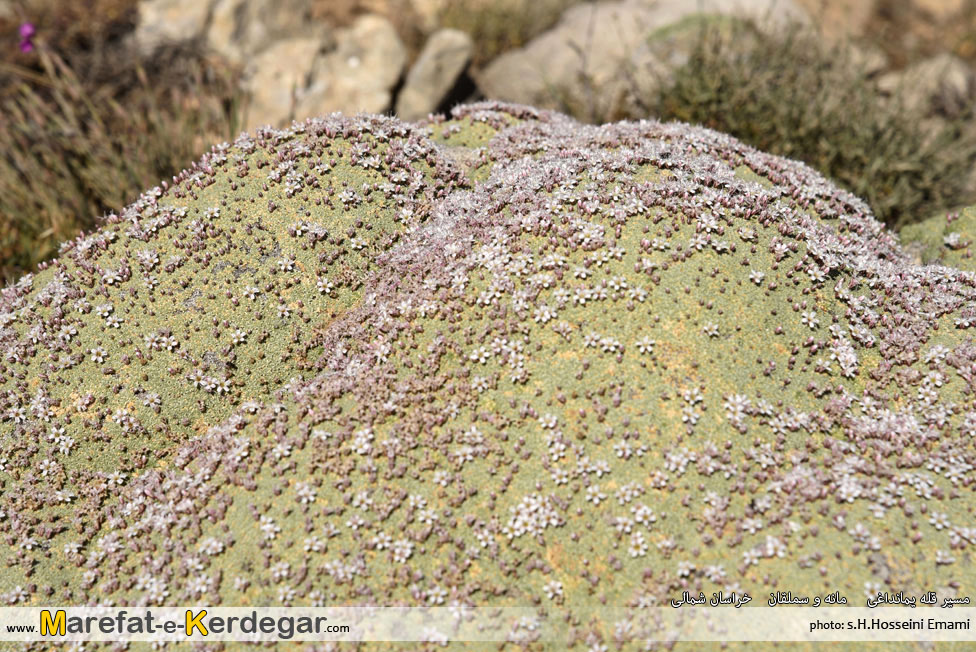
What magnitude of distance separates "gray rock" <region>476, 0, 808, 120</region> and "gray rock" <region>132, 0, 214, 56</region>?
7.06m

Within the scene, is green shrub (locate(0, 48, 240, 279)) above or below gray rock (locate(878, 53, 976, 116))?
below

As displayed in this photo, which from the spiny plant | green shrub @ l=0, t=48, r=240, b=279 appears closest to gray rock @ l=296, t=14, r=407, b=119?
green shrub @ l=0, t=48, r=240, b=279

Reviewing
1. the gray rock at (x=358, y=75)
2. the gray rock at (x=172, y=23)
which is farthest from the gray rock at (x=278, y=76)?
the gray rock at (x=172, y=23)

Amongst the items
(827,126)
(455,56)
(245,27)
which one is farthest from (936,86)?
(245,27)

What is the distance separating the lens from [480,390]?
6.27 meters

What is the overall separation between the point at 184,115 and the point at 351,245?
761 centimetres

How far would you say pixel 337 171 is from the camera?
7.81 metres

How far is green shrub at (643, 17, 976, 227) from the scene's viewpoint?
1196 cm

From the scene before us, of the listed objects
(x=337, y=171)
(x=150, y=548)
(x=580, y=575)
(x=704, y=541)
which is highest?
(x=337, y=171)

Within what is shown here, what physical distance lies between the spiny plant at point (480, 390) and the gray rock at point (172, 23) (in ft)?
35.8

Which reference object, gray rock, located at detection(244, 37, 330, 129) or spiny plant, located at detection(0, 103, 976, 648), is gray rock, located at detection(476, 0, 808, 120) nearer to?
gray rock, located at detection(244, 37, 330, 129)

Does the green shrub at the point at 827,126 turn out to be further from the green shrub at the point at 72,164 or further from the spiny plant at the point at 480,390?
the green shrub at the point at 72,164

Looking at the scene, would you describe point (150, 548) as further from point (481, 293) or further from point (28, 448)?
point (481, 293)

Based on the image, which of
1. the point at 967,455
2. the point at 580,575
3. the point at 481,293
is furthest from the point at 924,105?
the point at 580,575
